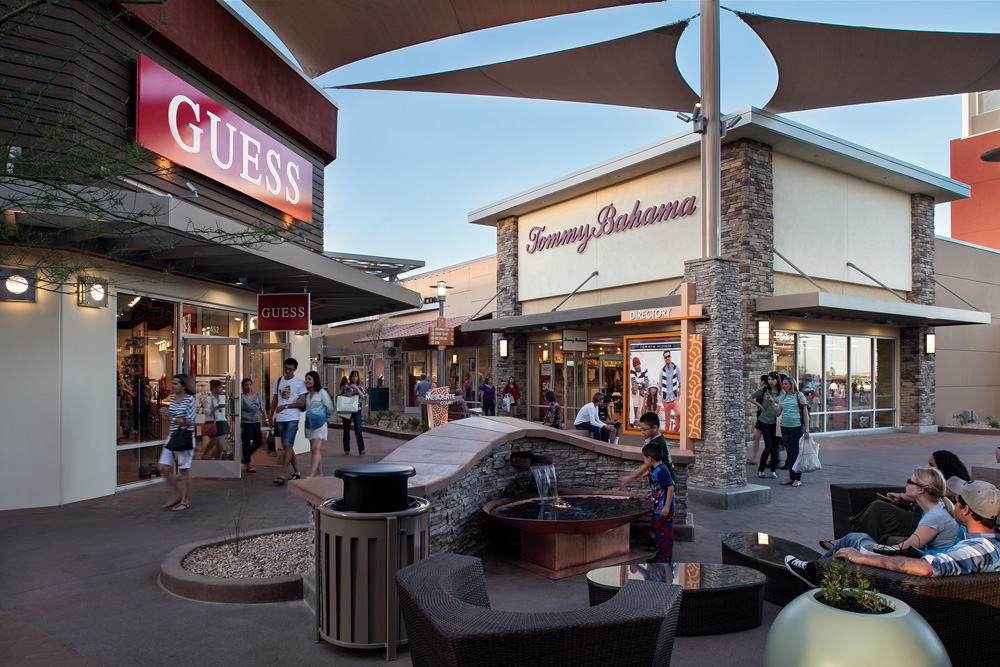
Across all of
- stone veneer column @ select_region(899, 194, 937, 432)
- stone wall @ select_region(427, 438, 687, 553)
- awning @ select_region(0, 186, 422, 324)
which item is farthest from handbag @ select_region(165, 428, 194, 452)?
stone veneer column @ select_region(899, 194, 937, 432)

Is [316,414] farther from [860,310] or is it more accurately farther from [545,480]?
[860,310]

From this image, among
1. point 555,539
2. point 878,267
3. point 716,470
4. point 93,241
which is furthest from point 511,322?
point 555,539

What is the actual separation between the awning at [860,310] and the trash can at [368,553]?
40.0 feet

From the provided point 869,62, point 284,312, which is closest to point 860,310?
point 869,62

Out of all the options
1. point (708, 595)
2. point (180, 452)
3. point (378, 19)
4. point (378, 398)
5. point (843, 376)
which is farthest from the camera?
point (378, 398)

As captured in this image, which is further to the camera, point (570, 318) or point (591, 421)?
point (570, 318)

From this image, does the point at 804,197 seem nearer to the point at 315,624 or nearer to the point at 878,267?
the point at 878,267

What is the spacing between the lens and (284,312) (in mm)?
11281

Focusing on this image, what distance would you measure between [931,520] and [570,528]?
2552mm

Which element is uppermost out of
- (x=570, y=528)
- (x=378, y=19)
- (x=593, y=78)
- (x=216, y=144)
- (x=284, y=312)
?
(x=378, y=19)

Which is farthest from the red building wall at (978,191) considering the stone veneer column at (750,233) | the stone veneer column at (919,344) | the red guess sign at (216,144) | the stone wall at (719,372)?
the red guess sign at (216,144)

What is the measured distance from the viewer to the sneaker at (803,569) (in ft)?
14.3

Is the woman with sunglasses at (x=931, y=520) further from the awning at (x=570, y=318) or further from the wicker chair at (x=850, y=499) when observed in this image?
the awning at (x=570, y=318)

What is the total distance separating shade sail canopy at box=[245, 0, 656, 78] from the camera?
9953mm
